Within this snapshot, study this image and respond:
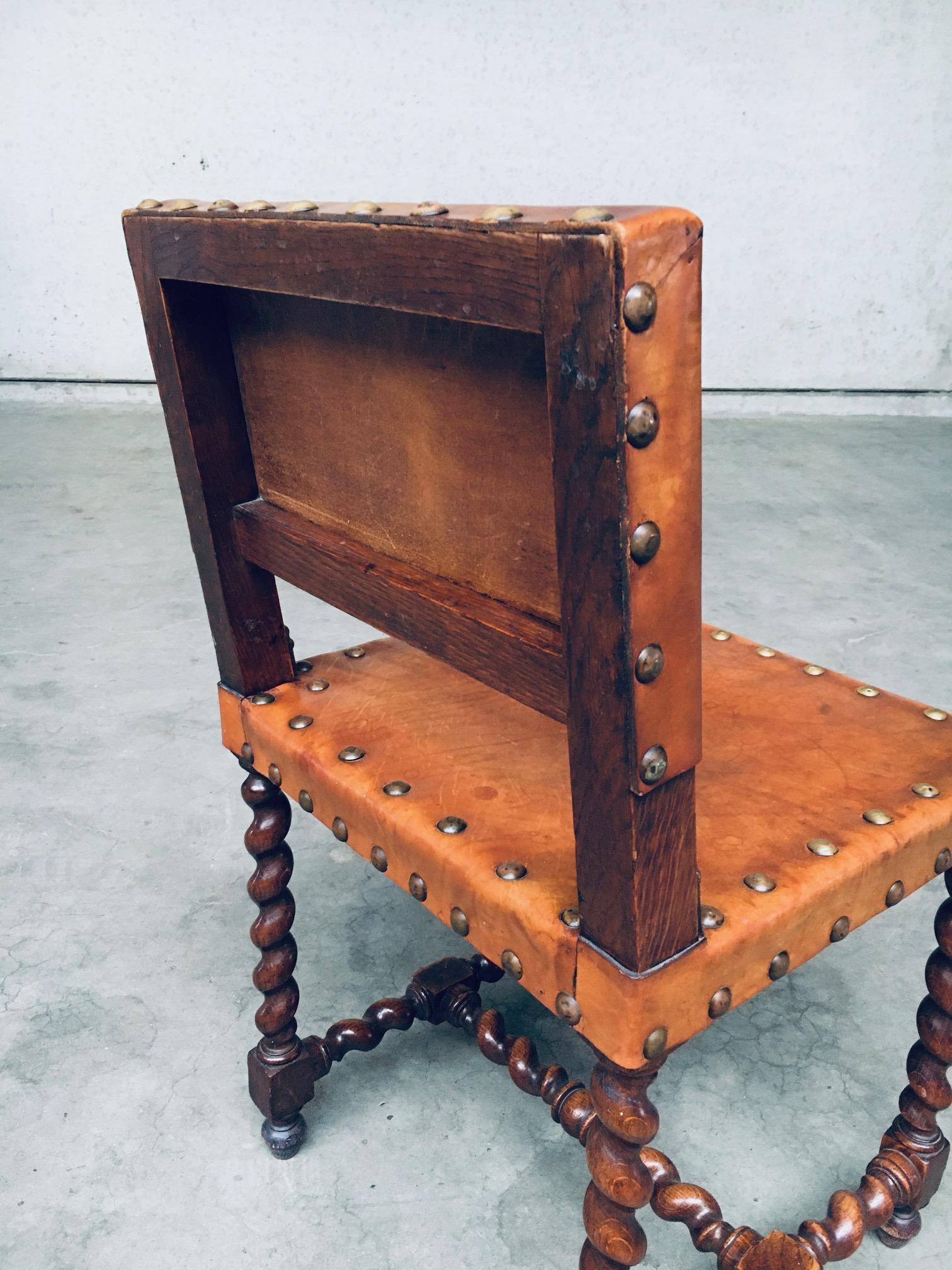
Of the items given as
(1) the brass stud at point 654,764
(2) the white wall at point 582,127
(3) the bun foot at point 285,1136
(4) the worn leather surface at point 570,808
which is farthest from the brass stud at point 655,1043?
(2) the white wall at point 582,127

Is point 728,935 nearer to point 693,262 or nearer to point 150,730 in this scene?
point 693,262

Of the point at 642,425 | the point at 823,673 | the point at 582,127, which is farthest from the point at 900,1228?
the point at 582,127

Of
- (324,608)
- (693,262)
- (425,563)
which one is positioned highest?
(693,262)

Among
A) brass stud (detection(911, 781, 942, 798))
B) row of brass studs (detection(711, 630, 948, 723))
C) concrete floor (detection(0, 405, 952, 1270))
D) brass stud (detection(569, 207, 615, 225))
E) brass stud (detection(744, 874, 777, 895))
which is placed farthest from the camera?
concrete floor (detection(0, 405, 952, 1270))

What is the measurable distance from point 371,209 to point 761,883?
59 centimetres

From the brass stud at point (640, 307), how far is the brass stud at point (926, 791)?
621mm

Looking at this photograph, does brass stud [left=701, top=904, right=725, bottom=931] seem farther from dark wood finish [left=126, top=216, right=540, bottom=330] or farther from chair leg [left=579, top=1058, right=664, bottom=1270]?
dark wood finish [left=126, top=216, right=540, bottom=330]

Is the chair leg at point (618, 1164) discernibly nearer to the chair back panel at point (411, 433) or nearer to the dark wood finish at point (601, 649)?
the dark wood finish at point (601, 649)

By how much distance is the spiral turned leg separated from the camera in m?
1.16

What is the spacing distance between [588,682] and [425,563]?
0.27 meters

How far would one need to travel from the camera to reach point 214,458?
3.62 feet

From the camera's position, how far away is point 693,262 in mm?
573

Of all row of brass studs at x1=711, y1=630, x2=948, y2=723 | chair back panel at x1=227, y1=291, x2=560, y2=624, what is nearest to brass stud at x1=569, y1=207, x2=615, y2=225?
chair back panel at x1=227, y1=291, x2=560, y2=624

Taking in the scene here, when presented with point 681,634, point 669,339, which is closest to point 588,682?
point 681,634
